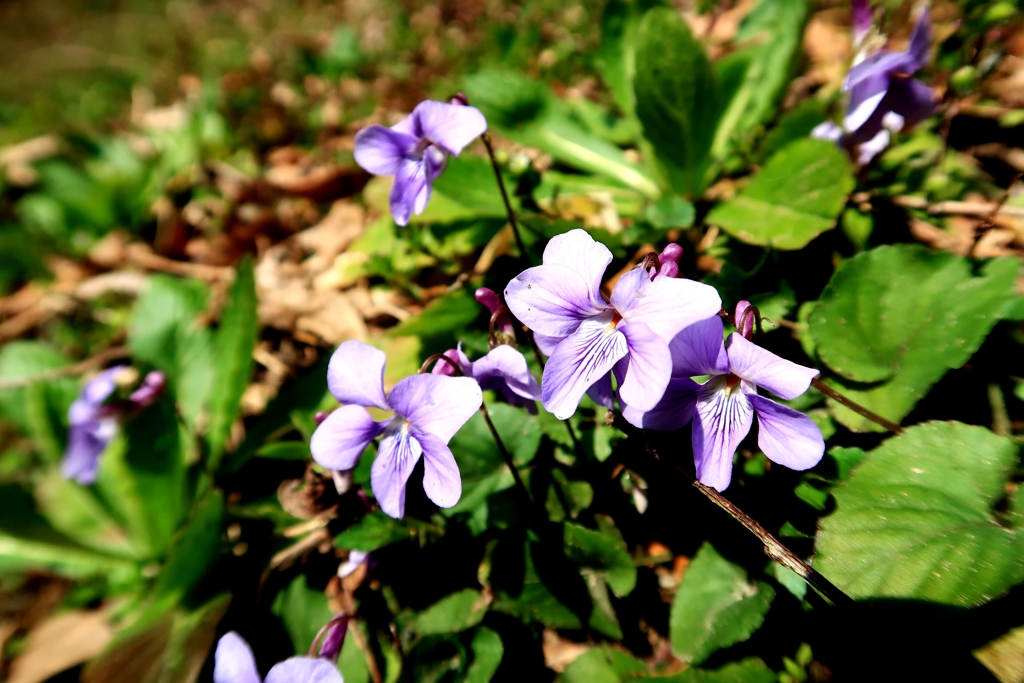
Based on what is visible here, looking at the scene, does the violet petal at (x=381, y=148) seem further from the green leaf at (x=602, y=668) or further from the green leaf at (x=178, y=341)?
the green leaf at (x=178, y=341)

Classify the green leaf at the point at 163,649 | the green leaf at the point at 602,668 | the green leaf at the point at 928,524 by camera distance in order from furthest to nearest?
the green leaf at the point at 163,649 < the green leaf at the point at 602,668 < the green leaf at the point at 928,524

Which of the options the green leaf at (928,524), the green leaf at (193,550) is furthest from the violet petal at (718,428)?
the green leaf at (193,550)

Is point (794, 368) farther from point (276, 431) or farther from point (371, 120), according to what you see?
point (371, 120)

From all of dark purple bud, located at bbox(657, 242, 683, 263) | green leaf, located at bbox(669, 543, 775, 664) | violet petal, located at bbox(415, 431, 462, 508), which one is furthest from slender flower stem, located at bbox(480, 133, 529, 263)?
green leaf, located at bbox(669, 543, 775, 664)

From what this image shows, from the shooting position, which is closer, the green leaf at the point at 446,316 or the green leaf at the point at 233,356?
the green leaf at the point at 446,316

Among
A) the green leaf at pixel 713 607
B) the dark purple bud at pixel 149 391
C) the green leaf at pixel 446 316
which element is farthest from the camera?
the dark purple bud at pixel 149 391

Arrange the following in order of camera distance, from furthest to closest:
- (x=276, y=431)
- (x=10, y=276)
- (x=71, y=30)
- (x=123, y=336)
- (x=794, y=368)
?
(x=71, y=30)
(x=10, y=276)
(x=123, y=336)
(x=276, y=431)
(x=794, y=368)

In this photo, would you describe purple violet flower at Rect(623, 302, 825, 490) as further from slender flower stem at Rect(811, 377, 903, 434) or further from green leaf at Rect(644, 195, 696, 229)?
green leaf at Rect(644, 195, 696, 229)

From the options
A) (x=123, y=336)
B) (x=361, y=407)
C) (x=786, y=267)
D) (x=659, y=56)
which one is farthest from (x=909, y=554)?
(x=123, y=336)
